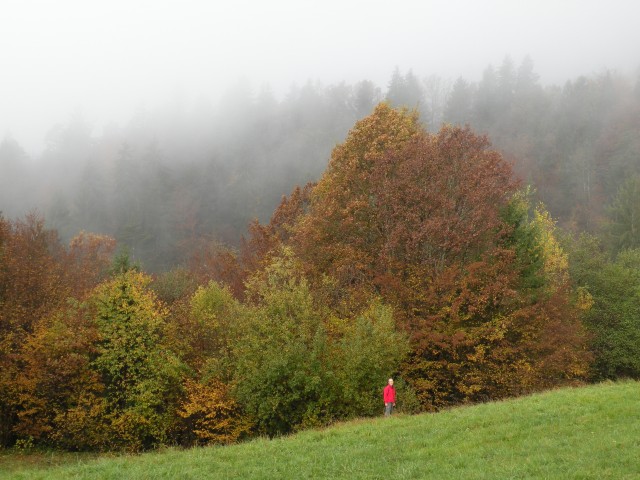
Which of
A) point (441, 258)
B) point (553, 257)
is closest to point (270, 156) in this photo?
point (553, 257)

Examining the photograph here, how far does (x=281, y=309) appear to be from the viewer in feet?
92.5

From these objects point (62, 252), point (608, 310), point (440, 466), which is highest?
point (62, 252)

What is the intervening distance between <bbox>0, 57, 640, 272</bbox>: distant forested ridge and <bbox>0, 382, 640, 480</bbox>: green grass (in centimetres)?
6730

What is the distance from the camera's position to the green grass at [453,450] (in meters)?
12.4

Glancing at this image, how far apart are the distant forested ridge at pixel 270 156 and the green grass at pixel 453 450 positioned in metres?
67.3

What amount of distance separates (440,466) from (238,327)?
56.1 ft

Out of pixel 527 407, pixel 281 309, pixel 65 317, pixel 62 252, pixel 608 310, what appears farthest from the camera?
pixel 62 252

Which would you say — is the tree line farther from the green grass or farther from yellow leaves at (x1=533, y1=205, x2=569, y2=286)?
yellow leaves at (x1=533, y1=205, x2=569, y2=286)

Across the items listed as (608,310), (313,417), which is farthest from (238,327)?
(608,310)

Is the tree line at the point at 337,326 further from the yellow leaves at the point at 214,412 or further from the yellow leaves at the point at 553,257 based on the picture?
the yellow leaves at the point at 553,257

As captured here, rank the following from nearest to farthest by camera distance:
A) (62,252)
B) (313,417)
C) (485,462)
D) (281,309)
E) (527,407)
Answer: (485,462), (527,407), (313,417), (281,309), (62,252)

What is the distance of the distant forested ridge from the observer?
89312 mm

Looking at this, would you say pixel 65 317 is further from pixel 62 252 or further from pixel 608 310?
pixel 608 310

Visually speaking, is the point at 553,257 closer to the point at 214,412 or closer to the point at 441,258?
the point at 441,258
